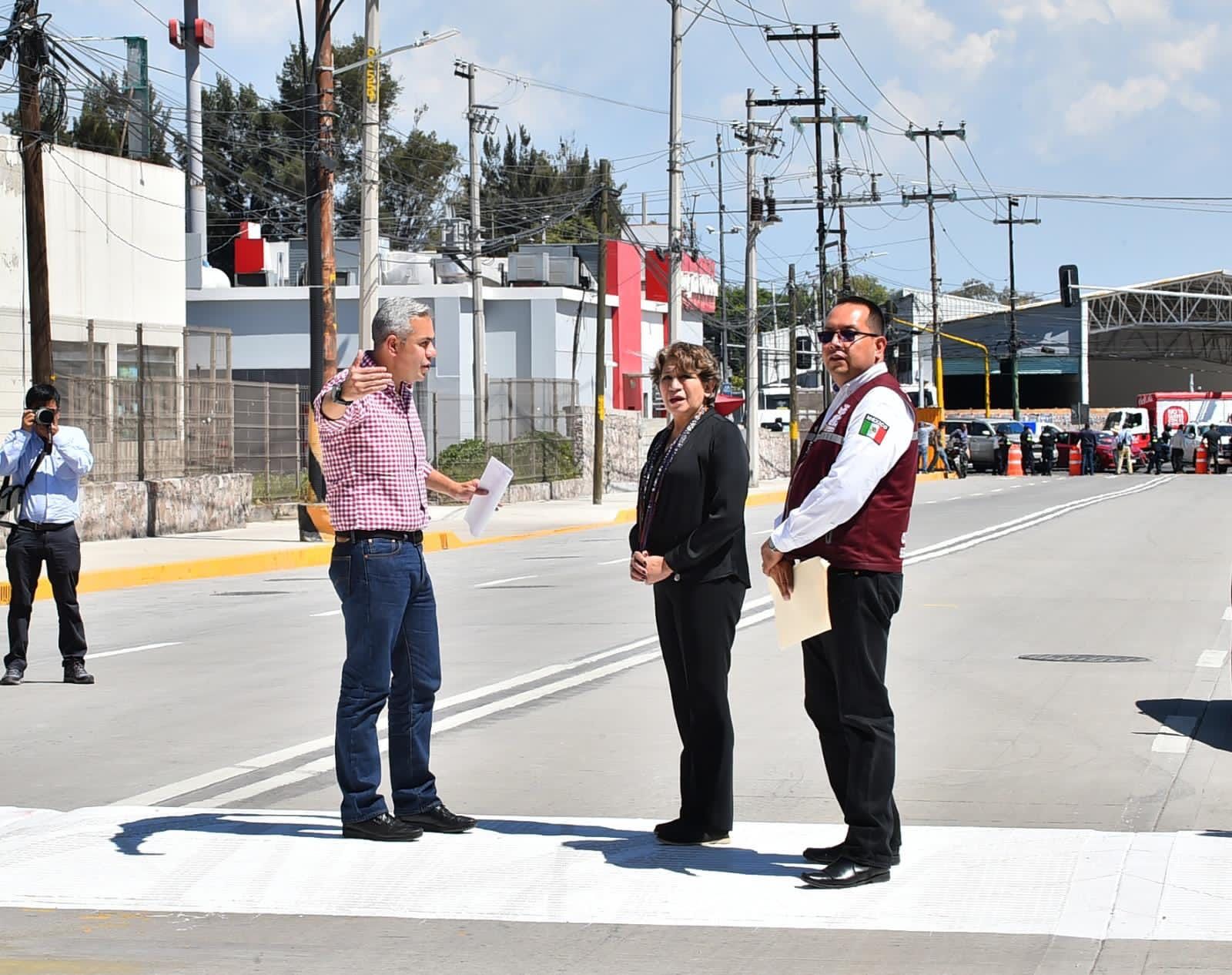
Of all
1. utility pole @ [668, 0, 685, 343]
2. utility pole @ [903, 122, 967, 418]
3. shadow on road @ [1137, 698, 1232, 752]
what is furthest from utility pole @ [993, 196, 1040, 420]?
shadow on road @ [1137, 698, 1232, 752]

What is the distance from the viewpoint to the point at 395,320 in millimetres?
6820

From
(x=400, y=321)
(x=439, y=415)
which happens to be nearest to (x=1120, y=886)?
(x=400, y=321)

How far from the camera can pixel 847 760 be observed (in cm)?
623

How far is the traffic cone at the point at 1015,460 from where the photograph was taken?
6209 centimetres

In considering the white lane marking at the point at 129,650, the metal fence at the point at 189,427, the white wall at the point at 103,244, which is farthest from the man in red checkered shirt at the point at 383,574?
the white wall at the point at 103,244

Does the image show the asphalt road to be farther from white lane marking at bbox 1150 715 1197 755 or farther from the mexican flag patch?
the mexican flag patch

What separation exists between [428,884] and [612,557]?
17919mm

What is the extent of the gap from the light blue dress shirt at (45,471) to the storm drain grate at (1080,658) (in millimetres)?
6727

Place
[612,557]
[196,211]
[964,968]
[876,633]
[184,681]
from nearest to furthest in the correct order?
[964,968] → [876,633] → [184,681] → [612,557] → [196,211]

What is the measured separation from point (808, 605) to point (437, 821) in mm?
1885

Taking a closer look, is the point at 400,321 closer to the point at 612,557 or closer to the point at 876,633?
the point at 876,633

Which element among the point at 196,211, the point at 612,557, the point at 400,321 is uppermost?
the point at 196,211

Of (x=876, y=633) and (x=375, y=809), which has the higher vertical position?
(x=876, y=633)

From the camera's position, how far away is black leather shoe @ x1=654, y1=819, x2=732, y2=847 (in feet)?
22.1
